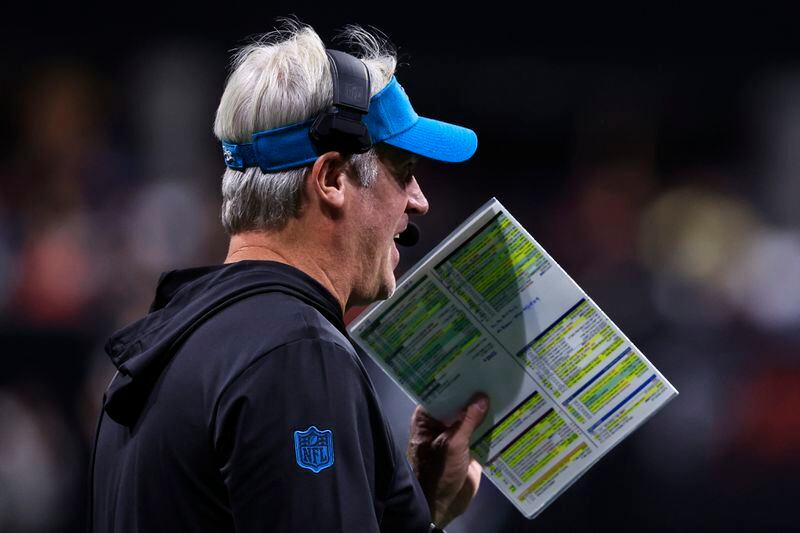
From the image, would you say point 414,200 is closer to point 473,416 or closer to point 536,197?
point 473,416

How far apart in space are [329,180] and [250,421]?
33cm

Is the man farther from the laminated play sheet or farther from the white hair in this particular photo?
the laminated play sheet

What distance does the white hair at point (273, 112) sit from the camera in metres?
1.08

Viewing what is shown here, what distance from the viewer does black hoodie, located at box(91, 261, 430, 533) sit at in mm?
879

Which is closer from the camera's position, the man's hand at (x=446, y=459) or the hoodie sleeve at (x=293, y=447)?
the hoodie sleeve at (x=293, y=447)

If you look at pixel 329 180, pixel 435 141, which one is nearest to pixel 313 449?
pixel 329 180

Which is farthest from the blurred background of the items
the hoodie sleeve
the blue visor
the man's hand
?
the hoodie sleeve

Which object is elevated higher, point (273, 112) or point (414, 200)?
point (273, 112)

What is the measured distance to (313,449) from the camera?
2.89ft

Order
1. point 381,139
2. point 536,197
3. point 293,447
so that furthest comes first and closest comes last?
1. point 536,197
2. point 381,139
3. point 293,447

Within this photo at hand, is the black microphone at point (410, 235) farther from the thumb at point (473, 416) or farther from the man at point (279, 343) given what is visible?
the thumb at point (473, 416)

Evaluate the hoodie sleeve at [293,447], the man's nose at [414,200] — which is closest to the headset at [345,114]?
the man's nose at [414,200]

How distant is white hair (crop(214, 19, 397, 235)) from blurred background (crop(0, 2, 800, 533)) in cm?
189

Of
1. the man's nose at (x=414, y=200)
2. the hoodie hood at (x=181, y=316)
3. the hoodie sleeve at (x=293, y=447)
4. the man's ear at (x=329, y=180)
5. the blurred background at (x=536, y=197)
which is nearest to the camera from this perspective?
the hoodie sleeve at (x=293, y=447)
